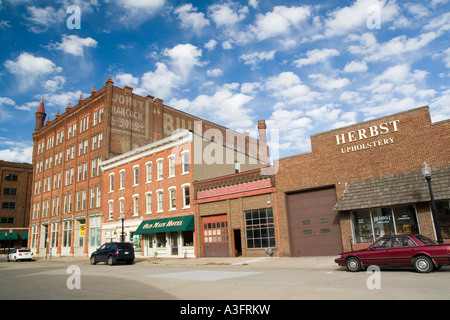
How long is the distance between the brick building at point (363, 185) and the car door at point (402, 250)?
577 cm

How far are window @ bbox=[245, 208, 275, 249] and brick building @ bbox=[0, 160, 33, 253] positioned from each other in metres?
53.2

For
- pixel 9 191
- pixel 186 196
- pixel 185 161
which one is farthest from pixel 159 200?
pixel 9 191

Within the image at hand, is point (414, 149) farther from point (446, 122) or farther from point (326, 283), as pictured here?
point (326, 283)

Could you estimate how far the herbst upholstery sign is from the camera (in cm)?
2891

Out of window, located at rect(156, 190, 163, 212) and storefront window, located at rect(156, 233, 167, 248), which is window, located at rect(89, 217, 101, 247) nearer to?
storefront window, located at rect(156, 233, 167, 248)

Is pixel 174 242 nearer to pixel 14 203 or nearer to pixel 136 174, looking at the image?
pixel 136 174

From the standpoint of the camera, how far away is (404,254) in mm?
12656

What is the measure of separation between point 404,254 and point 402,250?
152 millimetres

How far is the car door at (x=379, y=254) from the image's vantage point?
42.9 ft

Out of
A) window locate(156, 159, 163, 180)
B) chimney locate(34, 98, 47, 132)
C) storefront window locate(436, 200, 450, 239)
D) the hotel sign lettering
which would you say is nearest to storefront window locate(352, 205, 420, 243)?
storefront window locate(436, 200, 450, 239)

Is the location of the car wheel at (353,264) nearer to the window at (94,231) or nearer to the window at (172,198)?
the window at (172,198)

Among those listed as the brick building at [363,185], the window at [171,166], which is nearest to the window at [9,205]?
the window at [171,166]
